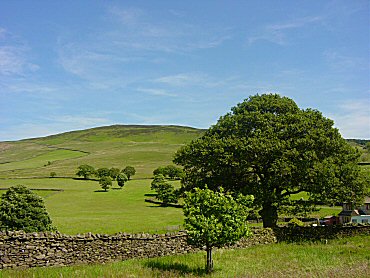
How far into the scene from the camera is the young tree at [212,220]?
15477 millimetres

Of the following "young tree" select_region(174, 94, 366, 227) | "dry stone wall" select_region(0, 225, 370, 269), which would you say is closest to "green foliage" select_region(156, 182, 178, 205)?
"young tree" select_region(174, 94, 366, 227)

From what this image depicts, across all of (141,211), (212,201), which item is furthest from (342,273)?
(141,211)

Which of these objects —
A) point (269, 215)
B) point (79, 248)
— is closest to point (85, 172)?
point (269, 215)

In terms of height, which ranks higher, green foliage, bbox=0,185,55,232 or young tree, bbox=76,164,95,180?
young tree, bbox=76,164,95,180

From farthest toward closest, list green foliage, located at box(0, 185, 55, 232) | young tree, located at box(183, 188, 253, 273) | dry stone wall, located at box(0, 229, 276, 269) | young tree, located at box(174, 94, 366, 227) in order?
green foliage, located at box(0, 185, 55, 232) → young tree, located at box(174, 94, 366, 227) → dry stone wall, located at box(0, 229, 276, 269) → young tree, located at box(183, 188, 253, 273)

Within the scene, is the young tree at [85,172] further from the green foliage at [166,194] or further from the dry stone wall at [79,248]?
the dry stone wall at [79,248]

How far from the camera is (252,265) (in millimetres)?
16094

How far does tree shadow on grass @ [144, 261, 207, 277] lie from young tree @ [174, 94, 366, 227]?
9360 mm

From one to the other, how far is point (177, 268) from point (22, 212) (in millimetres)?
13935

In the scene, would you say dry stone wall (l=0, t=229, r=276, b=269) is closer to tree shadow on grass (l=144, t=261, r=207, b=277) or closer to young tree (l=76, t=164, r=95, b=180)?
tree shadow on grass (l=144, t=261, r=207, b=277)

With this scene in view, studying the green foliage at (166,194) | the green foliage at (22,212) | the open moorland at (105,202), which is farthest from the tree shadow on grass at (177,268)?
the green foliage at (166,194)

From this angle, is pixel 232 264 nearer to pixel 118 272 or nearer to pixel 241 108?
pixel 118 272

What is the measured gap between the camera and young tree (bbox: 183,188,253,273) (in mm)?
15477

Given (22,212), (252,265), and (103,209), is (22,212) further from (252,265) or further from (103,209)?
(103,209)
